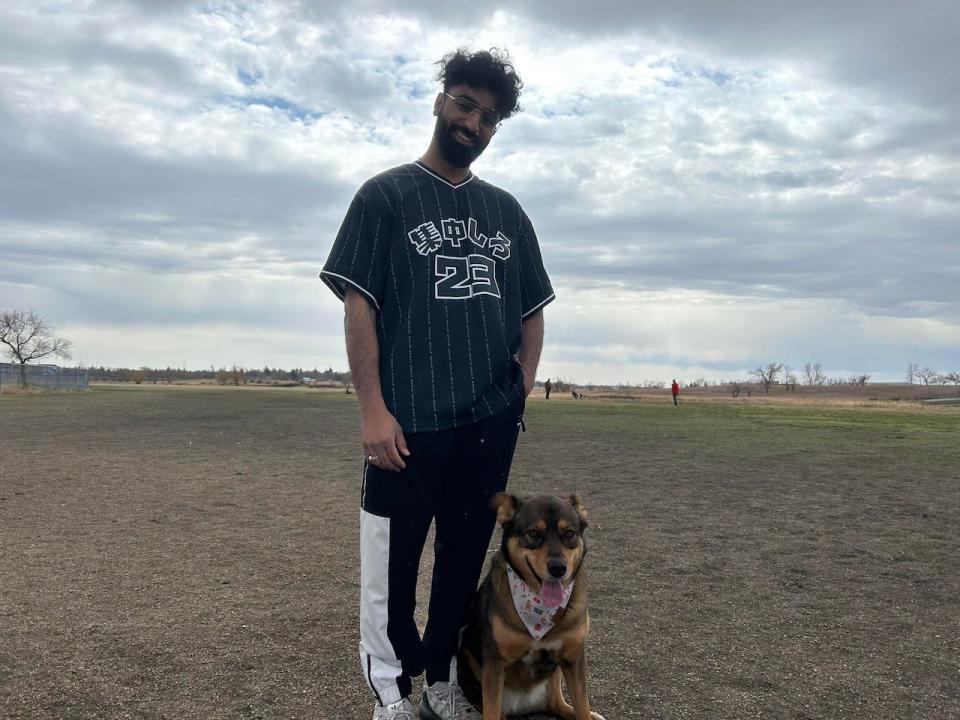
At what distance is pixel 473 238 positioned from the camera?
3230 mm

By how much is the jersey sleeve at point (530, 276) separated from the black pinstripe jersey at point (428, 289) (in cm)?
30

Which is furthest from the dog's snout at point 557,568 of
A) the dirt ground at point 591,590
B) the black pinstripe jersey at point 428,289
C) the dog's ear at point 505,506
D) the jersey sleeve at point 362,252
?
the jersey sleeve at point 362,252

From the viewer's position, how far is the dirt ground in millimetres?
3736

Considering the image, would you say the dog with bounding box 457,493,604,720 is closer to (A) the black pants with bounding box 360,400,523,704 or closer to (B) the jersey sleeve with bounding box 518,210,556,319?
(A) the black pants with bounding box 360,400,523,704

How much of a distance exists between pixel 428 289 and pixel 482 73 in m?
0.99

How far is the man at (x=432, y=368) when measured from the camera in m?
3.05

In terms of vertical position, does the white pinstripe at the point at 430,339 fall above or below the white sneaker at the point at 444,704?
above

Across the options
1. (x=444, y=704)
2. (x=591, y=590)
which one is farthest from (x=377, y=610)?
(x=591, y=590)

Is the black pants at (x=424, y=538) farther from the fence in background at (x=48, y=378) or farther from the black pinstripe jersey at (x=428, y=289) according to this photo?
the fence in background at (x=48, y=378)

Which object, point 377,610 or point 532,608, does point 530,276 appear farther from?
point 377,610

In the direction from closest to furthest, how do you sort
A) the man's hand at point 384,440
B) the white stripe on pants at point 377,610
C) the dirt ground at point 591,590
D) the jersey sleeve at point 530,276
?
the man's hand at point 384,440
the white stripe on pants at point 377,610
the jersey sleeve at point 530,276
the dirt ground at point 591,590

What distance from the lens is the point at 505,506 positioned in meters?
3.21

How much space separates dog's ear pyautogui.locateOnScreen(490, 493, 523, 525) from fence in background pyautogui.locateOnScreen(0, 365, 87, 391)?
5702cm

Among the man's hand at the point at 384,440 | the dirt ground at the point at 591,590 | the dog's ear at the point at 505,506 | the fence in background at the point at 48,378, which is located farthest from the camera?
the fence in background at the point at 48,378
